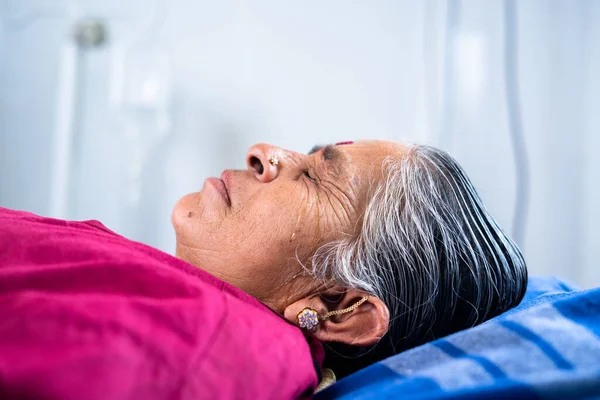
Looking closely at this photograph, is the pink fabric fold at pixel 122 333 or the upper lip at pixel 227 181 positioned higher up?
the upper lip at pixel 227 181

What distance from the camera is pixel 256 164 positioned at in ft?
3.45

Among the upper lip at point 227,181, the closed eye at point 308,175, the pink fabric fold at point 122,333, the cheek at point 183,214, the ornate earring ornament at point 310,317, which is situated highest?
the closed eye at point 308,175

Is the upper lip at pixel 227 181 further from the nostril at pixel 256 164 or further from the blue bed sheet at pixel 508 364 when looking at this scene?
the blue bed sheet at pixel 508 364

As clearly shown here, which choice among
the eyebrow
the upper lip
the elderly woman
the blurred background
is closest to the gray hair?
the elderly woman

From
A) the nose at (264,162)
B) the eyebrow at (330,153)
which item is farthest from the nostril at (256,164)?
the eyebrow at (330,153)

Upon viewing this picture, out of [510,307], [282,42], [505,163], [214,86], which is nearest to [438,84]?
[505,163]

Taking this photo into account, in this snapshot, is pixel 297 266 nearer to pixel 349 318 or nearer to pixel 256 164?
pixel 349 318

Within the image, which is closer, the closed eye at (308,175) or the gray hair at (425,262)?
the gray hair at (425,262)

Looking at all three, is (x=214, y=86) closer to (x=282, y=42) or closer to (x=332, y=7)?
(x=282, y=42)

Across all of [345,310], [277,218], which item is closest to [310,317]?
[345,310]

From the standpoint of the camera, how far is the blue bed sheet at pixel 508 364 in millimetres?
602

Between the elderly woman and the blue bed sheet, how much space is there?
0.11 m

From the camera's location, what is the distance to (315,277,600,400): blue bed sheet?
60 cm

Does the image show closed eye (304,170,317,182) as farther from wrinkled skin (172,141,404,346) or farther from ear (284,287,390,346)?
ear (284,287,390,346)
